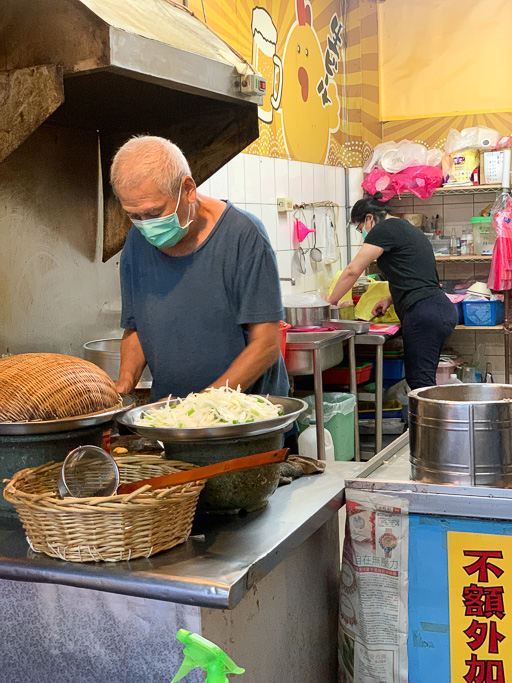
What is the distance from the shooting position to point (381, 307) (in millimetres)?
5566

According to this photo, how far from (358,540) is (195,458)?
18.2 inches

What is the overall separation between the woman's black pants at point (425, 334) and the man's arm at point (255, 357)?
253 centimetres

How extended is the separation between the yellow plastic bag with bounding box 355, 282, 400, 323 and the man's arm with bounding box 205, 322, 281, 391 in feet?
11.1

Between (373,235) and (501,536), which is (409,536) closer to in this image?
(501,536)

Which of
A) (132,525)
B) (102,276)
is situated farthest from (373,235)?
(132,525)

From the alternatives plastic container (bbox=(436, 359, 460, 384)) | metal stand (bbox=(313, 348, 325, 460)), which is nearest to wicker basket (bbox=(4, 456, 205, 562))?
metal stand (bbox=(313, 348, 325, 460))

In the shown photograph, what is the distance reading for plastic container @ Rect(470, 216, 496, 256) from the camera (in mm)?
6555

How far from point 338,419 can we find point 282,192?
1.54m

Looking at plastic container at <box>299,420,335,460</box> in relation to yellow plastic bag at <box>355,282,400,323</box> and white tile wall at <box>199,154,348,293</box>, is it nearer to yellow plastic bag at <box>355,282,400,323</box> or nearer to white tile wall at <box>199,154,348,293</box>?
white tile wall at <box>199,154,348,293</box>

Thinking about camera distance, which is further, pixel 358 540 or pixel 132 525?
pixel 358 540

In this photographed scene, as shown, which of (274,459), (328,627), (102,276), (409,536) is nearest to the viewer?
(274,459)

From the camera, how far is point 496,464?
5.72ft

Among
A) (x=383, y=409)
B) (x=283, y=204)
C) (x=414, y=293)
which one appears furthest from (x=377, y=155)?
(x=383, y=409)

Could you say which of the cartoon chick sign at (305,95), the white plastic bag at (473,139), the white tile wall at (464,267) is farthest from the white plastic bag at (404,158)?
the cartoon chick sign at (305,95)
